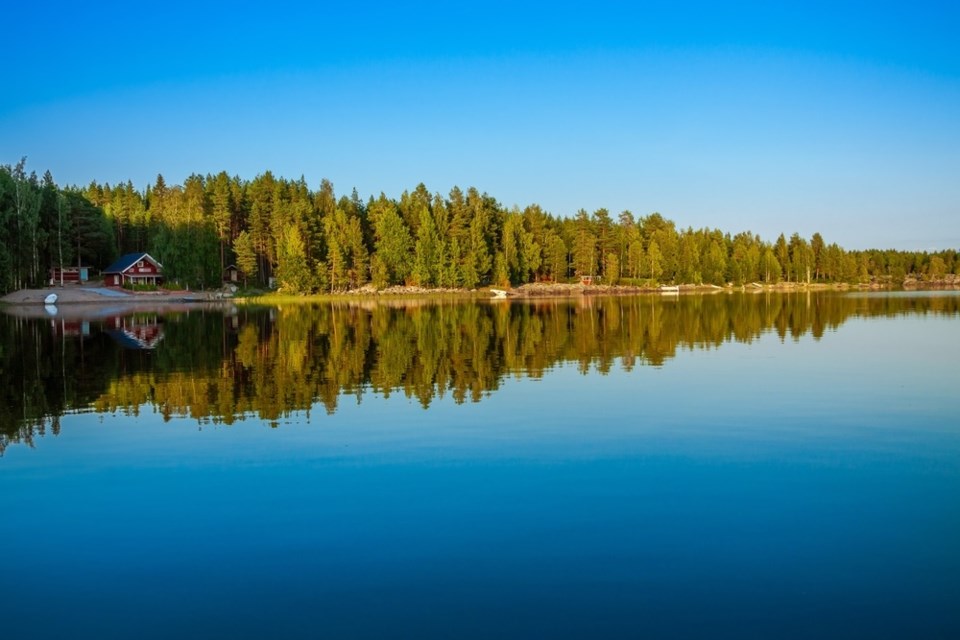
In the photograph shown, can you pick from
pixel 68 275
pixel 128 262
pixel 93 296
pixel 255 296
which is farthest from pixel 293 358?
pixel 68 275

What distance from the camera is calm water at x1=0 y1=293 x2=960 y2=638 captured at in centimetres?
820

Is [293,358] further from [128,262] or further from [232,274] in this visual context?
[232,274]

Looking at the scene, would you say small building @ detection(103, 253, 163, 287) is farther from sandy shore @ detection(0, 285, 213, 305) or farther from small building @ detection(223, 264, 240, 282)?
small building @ detection(223, 264, 240, 282)

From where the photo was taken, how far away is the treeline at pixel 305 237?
355ft

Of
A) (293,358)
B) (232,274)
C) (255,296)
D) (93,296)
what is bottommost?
(293,358)

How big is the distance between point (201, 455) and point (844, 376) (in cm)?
2105

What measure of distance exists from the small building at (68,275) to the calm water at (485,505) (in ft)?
319

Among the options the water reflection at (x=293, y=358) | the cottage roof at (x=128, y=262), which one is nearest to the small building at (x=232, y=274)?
the cottage roof at (x=128, y=262)

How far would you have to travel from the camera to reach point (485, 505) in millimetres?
11641

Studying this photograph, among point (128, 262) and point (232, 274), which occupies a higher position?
point (128, 262)

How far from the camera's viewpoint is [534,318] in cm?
6053

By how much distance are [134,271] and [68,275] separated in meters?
10.1

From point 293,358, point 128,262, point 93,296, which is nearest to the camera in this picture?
point 293,358

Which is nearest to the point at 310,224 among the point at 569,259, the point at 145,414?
the point at 569,259
